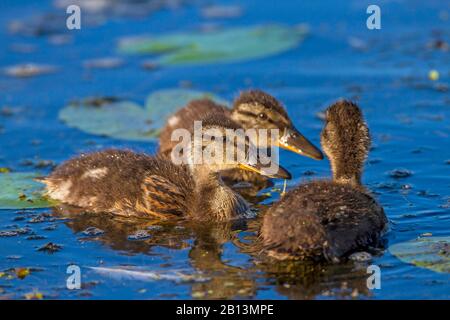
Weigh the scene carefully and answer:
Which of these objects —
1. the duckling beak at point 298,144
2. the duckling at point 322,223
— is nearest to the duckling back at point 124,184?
the duckling at point 322,223

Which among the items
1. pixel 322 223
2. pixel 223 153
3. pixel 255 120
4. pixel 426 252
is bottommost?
pixel 426 252

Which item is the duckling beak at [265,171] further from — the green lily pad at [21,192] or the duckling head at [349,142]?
the green lily pad at [21,192]

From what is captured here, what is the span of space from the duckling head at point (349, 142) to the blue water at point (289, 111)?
617 mm

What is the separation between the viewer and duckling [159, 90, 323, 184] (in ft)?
32.2

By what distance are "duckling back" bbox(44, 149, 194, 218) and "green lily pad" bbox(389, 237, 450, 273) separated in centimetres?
210

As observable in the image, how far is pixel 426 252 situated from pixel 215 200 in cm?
211

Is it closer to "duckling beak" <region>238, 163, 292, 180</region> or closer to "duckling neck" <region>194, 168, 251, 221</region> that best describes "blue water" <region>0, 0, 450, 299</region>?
"duckling neck" <region>194, 168, 251, 221</region>

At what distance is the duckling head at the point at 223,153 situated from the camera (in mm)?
8609

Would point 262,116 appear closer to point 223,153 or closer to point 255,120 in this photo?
point 255,120

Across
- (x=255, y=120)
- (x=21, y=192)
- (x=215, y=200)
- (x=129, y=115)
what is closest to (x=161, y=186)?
(x=215, y=200)

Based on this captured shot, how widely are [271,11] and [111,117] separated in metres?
4.97

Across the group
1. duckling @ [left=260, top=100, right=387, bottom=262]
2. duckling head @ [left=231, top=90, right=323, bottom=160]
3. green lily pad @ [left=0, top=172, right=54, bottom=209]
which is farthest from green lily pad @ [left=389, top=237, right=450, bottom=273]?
green lily pad @ [left=0, top=172, right=54, bottom=209]

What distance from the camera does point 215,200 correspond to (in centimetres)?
851
